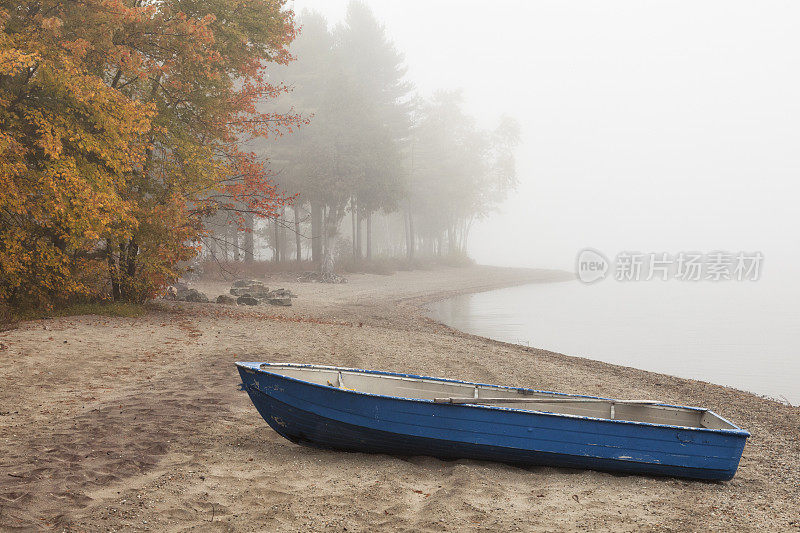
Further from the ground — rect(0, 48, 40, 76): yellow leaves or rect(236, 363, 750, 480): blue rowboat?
rect(0, 48, 40, 76): yellow leaves

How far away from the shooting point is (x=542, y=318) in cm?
3136

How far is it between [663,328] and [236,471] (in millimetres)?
27582

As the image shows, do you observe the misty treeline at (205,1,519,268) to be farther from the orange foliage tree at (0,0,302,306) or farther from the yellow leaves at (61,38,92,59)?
the yellow leaves at (61,38,92,59)

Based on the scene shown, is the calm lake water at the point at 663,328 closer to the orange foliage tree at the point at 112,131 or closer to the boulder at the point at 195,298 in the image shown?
the boulder at the point at 195,298

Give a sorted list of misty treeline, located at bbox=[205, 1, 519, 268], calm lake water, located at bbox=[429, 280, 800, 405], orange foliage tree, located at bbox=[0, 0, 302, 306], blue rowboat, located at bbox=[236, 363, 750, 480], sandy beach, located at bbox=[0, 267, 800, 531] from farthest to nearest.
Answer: misty treeline, located at bbox=[205, 1, 519, 268], calm lake water, located at bbox=[429, 280, 800, 405], orange foliage tree, located at bbox=[0, 0, 302, 306], blue rowboat, located at bbox=[236, 363, 750, 480], sandy beach, located at bbox=[0, 267, 800, 531]

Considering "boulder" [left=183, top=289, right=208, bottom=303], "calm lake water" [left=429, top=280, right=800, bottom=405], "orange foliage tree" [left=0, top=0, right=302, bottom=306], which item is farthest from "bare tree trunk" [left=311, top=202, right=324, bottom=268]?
"orange foliage tree" [left=0, top=0, right=302, bottom=306]

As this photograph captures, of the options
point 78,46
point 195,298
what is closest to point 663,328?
point 195,298

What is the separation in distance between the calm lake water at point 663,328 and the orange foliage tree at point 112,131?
1292 centimetres

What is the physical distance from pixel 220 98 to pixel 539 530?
54.7 feet

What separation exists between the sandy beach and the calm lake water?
6.04 m

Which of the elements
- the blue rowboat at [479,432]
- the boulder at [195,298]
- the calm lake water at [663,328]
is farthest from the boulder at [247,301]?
the blue rowboat at [479,432]

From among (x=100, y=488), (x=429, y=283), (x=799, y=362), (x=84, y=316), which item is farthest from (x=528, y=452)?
(x=429, y=283)

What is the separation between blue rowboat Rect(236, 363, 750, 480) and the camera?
7.71 metres

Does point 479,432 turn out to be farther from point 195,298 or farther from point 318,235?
point 318,235
